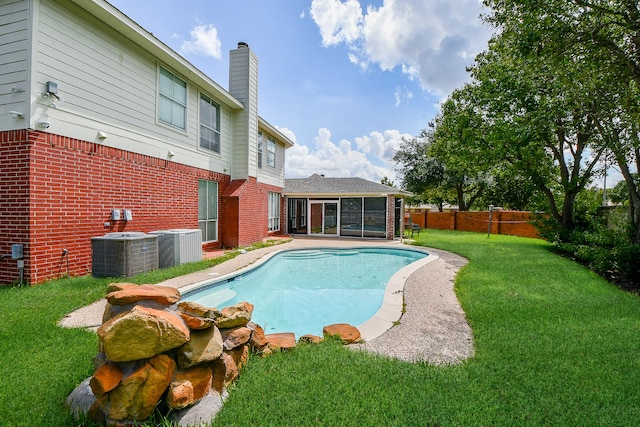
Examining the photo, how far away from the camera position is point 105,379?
218 cm

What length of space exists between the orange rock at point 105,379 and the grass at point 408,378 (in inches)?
15.4

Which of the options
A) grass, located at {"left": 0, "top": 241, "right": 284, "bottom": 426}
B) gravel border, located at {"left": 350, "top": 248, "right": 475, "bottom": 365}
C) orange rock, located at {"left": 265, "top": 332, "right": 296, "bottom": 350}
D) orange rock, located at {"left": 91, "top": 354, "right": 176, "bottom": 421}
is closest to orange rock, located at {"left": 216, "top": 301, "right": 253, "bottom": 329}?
orange rock, located at {"left": 265, "top": 332, "right": 296, "bottom": 350}

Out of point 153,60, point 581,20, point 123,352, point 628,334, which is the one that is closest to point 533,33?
point 581,20

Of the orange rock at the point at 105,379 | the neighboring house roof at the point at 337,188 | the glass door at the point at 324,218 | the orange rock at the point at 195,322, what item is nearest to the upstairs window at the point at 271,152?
the neighboring house roof at the point at 337,188

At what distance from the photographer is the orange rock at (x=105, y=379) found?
2150 mm

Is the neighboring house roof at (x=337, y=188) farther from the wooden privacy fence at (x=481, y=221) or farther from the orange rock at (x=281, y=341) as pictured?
the orange rock at (x=281, y=341)

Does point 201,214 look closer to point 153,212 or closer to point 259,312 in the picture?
point 153,212

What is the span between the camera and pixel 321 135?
2188 centimetres

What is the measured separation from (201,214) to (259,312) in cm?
579

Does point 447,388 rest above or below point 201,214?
below

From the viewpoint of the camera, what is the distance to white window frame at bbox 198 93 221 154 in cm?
→ 1041

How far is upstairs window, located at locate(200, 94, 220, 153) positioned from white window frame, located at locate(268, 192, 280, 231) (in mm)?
5394

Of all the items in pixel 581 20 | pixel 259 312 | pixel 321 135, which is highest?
pixel 321 135

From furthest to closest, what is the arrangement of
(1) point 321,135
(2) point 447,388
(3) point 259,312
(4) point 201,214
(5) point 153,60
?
(1) point 321,135, (4) point 201,214, (5) point 153,60, (3) point 259,312, (2) point 447,388
